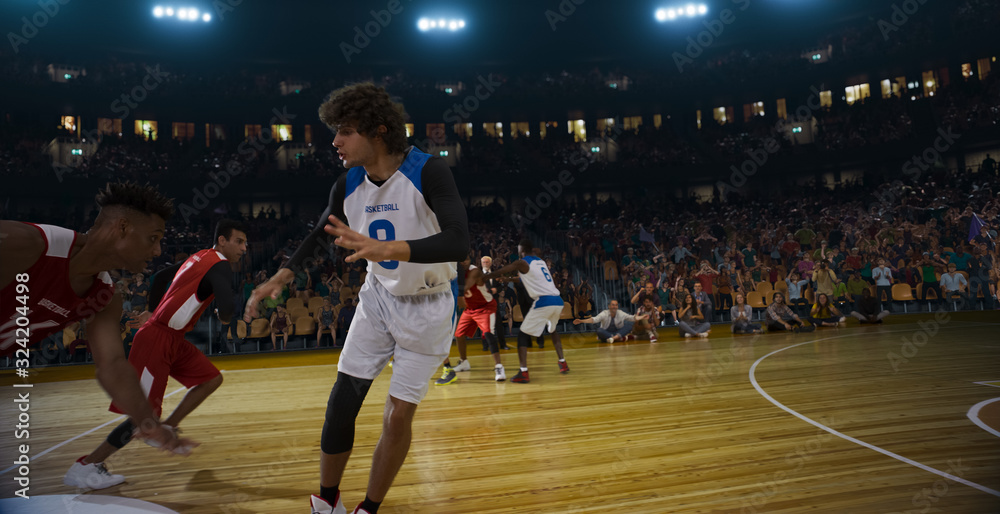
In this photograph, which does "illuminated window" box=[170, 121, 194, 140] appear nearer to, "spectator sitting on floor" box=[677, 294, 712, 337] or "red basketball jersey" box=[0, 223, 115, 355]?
"spectator sitting on floor" box=[677, 294, 712, 337]

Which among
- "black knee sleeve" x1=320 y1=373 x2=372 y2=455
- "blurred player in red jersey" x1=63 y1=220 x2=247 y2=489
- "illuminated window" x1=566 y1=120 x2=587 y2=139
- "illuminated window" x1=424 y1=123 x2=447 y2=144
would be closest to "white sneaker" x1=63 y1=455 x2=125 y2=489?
"blurred player in red jersey" x1=63 y1=220 x2=247 y2=489

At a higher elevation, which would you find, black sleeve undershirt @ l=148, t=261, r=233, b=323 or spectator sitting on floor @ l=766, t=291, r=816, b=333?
black sleeve undershirt @ l=148, t=261, r=233, b=323

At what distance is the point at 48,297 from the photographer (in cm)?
177

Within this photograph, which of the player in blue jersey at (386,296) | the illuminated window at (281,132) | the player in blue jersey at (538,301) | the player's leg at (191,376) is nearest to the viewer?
the player in blue jersey at (386,296)

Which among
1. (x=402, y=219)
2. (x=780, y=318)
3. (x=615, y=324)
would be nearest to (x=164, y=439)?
(x=402, y=219)

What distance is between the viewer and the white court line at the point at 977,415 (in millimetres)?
3583

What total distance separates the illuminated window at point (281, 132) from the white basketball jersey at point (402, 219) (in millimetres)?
26079

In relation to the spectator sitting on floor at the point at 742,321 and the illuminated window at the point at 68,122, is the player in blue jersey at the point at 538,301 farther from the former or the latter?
the illuminated window at the point at 68,122

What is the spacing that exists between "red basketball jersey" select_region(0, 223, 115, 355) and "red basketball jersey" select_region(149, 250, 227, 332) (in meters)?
1.52

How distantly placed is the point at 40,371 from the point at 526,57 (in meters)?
24.4

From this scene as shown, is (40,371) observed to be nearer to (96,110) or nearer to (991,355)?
(991,355)

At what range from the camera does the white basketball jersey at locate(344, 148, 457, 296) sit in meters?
2.14

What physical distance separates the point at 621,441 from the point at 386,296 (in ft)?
7.47

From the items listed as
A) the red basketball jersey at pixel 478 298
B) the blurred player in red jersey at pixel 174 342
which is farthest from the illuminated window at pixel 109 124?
the blurred player in red jersey at pixel 174 342
